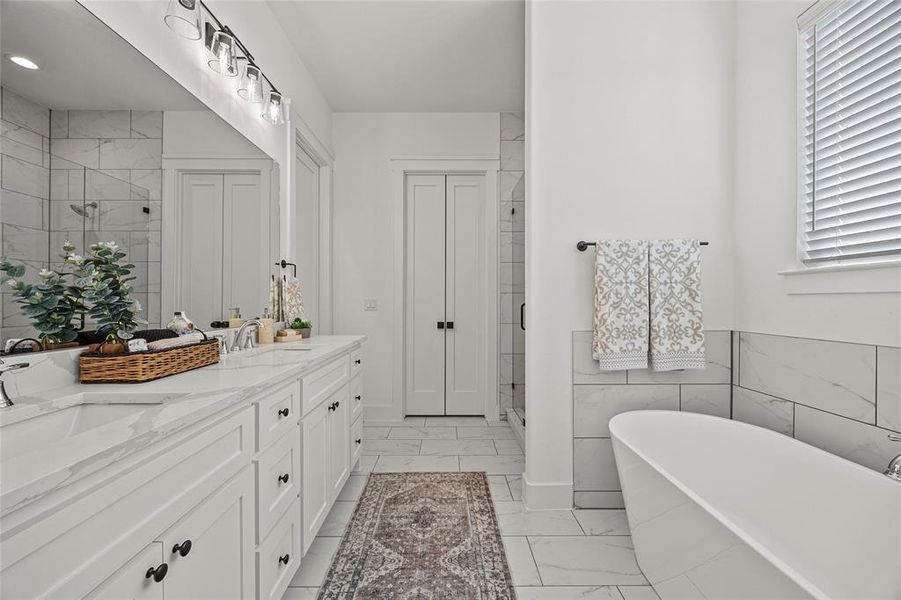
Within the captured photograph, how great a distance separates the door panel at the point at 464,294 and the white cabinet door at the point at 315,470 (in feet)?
6.64

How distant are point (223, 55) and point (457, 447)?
272 cm

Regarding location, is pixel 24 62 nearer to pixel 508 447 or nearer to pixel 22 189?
pixel 22 189

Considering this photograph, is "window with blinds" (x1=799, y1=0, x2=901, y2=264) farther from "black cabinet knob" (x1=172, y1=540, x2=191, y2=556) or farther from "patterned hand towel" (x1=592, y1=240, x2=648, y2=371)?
"black cabinet knob" (x1=172, y1=540, x2=191, y2=556)

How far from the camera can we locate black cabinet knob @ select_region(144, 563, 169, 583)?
80 centimetres

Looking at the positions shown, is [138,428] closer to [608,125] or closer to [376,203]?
[608,125]

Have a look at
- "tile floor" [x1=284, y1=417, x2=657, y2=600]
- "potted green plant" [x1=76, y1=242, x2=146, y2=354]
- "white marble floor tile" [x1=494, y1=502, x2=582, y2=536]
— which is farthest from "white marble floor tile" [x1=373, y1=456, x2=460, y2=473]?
"potted green plant" [x1=76, y1=242, x2=146, y2=354]

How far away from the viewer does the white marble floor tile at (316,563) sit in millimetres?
1671

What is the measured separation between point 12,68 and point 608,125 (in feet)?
7.32

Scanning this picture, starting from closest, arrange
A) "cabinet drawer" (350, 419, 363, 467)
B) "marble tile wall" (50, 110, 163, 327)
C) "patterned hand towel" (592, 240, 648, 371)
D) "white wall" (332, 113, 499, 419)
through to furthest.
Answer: "marble tile wall" (50, 110, 163, 327)
"patterned hand towel" (592, 240, 648, 371)
"cabinet drawer" (350, 419, 363, 467)
"white wall" (332, 113, 499, 419)

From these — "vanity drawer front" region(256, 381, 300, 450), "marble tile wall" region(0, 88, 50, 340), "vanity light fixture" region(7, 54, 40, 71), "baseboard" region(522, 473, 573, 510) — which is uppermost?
"vanity light fixture" region(7, 54, 40, 71)

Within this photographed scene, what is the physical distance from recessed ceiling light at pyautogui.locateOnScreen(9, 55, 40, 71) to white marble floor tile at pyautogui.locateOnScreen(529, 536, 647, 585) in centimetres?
227

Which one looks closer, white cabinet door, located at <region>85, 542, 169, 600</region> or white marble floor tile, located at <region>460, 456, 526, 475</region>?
white cabinet door, located at <region>85, 542, 169, 600</region>

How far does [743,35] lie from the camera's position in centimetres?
215

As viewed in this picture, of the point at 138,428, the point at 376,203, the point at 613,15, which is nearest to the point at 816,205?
the point at 613,15
